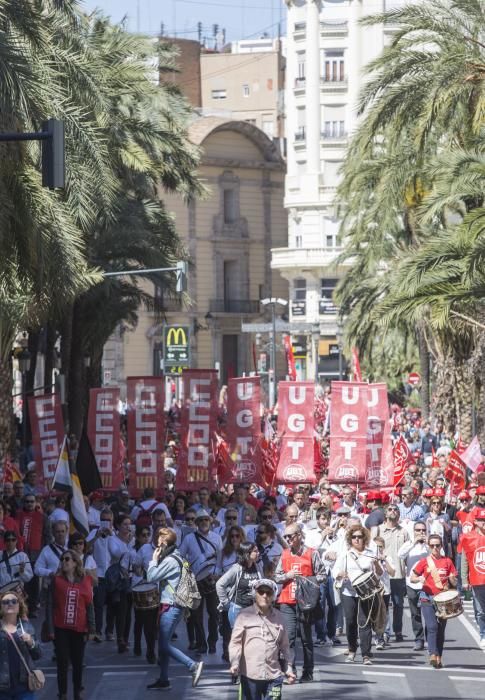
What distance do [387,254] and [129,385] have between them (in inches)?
641

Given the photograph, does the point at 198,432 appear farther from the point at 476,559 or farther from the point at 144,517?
the point at 476,559

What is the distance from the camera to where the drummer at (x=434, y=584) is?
15508mm

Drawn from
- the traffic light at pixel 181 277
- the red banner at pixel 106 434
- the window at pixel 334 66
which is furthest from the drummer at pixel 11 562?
the window at pixel 334 66

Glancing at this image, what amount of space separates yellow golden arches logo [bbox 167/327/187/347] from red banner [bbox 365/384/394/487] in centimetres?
2063

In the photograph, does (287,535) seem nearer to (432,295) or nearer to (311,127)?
(432,295)

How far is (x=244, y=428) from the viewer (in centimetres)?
2536

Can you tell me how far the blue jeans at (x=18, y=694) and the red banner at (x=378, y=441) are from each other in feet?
44.3

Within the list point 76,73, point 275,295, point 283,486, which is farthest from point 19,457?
point 275,295

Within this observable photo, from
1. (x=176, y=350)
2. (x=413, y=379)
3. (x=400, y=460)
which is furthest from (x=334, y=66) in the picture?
(x=400, y=460)

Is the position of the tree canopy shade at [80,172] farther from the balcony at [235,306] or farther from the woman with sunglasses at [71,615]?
the balcony at [235,306]

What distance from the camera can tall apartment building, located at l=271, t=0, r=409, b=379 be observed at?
236ft

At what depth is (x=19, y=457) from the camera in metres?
34.6

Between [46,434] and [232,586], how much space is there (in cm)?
1023

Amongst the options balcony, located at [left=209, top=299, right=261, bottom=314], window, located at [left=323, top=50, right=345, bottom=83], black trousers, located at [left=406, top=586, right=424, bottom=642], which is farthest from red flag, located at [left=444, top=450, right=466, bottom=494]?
balcony, located at [left=209, top=299, right=261, bottom=314]
